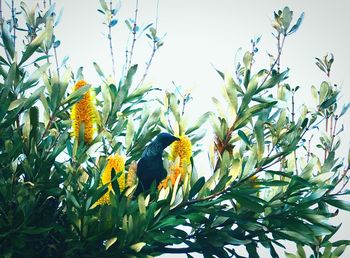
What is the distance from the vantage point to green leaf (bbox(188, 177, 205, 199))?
1828 millimetres

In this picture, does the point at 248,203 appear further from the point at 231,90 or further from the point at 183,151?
the point at 231,90

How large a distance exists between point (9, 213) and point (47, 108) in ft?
1.46

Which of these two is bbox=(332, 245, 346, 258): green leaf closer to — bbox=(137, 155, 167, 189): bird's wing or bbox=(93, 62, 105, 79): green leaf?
bbox=(137, 155, 167, 189): bird's wing

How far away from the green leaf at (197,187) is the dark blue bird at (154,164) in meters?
0.19

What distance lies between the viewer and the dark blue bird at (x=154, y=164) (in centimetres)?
198

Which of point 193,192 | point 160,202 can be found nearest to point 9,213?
point 160,202

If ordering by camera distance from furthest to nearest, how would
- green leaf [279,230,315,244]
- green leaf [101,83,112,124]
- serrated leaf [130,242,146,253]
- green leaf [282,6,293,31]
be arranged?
green leaf [282,6,293,31] → green leaf [101,83,112,124] → green leaf [279,230,315,244] → serrated leaf [130,242,146,253]

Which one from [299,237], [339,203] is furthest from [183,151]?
[339,203]

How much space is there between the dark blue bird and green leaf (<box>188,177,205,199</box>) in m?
0.19

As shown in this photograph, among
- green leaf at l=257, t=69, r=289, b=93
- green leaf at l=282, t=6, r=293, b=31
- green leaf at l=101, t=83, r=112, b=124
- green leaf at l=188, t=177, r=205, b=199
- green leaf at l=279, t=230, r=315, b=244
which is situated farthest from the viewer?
green leaf at l=282, t=6, r=293, b=31

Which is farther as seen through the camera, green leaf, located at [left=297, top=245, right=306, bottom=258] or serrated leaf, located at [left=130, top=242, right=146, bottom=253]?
green leaf, located at [left=297, top=245, right=306, bottom=258]

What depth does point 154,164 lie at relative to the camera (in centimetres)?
200

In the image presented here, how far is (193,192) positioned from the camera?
186 centimetres

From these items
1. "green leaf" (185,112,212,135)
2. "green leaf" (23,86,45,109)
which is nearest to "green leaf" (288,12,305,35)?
"green leaf" (185,112,212,135)
